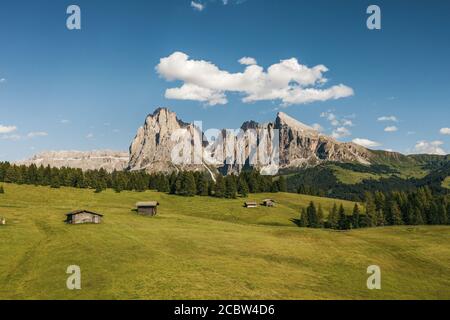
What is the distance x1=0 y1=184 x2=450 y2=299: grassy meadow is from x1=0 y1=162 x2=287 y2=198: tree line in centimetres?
5007

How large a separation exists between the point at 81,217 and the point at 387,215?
336ft

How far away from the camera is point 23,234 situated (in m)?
66.8

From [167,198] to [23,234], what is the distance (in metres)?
77.0

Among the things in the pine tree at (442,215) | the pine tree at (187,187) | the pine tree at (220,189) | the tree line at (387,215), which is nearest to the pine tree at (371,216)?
the tree line at (387,215)

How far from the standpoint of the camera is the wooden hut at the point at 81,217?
82.2 meters

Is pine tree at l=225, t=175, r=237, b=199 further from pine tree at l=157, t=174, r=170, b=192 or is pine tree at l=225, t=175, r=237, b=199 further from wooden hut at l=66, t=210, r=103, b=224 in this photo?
wooden hut at l=66, t=210, r=103, b=224

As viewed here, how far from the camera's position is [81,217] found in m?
82.6

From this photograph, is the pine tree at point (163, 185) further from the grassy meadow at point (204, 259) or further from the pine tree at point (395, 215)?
the pine tree at point (395, 215)

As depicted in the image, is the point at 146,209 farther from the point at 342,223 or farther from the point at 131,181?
the point at 131,181

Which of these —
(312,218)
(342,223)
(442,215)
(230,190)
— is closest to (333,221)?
(342,223)

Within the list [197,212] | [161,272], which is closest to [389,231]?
[197,212]

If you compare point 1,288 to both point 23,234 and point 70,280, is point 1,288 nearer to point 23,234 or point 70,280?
point 70,280

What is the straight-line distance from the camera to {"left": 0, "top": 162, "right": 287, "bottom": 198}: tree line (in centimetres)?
14888
